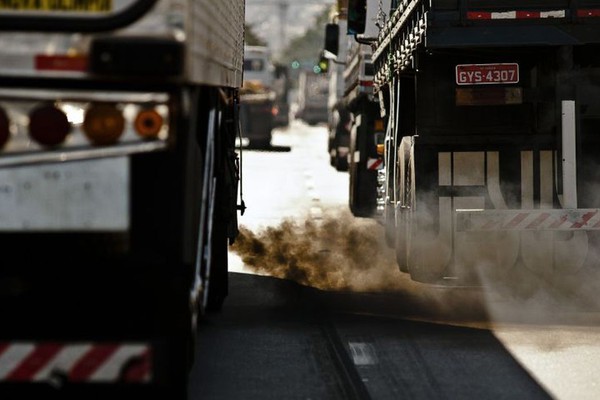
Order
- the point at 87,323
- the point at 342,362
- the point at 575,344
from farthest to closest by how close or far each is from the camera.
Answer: the point at 575,344, the point at 342,362, the point at 87,323

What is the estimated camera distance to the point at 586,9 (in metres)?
10.9

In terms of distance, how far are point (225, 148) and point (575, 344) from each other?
2705 mm

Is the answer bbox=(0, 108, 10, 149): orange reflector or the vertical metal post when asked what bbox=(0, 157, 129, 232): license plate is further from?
the vertical metal post

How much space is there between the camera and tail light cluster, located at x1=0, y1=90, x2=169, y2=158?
18.9ft

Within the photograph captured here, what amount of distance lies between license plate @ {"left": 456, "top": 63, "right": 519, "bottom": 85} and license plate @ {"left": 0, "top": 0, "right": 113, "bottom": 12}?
20.3 feet

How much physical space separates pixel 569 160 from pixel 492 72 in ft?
2.94

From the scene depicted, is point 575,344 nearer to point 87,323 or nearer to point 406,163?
point 406,163

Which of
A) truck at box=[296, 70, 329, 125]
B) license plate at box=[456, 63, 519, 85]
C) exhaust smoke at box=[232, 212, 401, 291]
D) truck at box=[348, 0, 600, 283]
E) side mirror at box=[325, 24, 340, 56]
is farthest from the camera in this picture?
truck at box=[296, 70, 329, 125]

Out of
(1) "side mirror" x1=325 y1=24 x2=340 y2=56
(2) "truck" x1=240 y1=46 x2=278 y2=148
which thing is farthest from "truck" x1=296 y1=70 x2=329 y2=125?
(1) "side mirror" x1=325 y1=24 x2=340 y2=56

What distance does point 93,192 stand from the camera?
580 cm

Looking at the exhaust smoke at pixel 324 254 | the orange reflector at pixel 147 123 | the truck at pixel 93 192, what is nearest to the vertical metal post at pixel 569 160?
the exhaust smoke at pixel 324 254

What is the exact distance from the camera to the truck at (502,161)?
37.4 ft

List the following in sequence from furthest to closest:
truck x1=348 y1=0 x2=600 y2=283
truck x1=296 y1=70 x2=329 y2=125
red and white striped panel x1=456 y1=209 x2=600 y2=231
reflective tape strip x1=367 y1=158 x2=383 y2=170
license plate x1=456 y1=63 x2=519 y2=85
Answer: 1. truck x1=296 y1=70 x2=329 y2=125
2. reflective tape strip x1=367 y1=158 x2=383 y2=170
3. license plate x1=456 y1=63 x2=519 y2=85
4. truck x1=348 y1=0 x2=600 y2=283
5. red and white striped panel x1=456 y1=209 x2=600 y2=231

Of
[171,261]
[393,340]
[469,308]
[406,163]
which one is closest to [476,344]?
[393,340]
